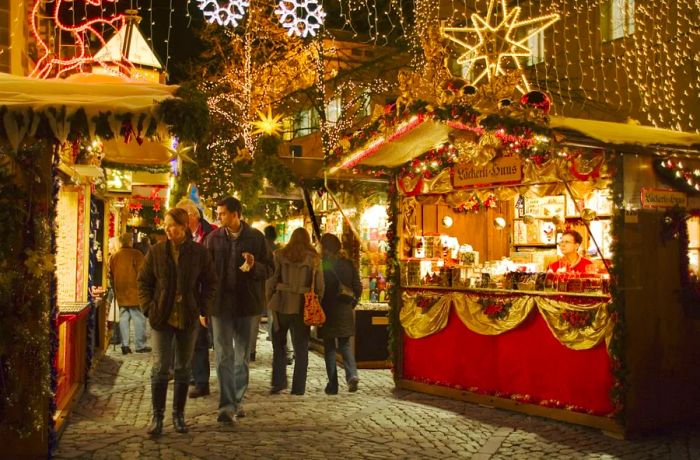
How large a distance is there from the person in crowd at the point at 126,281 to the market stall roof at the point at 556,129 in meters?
4.21

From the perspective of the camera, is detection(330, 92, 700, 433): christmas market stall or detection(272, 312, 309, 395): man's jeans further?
detection(272, 312, 309, 395): man's jeans

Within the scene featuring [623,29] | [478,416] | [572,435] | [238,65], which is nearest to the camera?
[572,435]

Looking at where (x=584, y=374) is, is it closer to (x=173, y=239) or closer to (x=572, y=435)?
(x=572, y=435)

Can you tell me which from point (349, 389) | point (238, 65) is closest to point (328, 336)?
point (349, 389)

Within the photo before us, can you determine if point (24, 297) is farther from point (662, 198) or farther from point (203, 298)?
point (662, 198)

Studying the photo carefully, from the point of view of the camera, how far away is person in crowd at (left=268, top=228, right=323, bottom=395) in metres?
→ 9.34

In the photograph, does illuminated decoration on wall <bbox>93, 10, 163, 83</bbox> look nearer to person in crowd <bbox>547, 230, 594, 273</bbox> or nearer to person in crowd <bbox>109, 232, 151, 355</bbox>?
person in crowd <bbox>109, 232, 151, 355</bbox>

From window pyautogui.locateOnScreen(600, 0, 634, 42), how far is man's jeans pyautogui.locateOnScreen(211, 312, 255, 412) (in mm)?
11697

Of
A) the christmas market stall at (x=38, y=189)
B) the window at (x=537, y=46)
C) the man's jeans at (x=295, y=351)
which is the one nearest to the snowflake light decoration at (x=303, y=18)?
the man's jeans at (x=295, y=351)

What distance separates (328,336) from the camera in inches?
382

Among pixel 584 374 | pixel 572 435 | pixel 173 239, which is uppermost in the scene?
pixel 173 239

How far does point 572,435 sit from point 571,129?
291cm

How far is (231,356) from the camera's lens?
25.4 feet

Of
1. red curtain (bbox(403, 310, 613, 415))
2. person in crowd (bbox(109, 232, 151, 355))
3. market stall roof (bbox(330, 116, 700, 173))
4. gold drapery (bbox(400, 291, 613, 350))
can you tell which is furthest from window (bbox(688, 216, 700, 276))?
person in crowd (bbox(109, 232, 151, 355))
